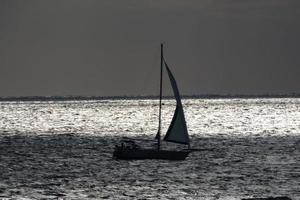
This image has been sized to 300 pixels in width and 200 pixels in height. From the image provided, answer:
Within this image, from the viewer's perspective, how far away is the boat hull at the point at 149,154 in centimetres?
8706

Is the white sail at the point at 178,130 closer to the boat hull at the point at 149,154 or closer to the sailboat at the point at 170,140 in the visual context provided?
the sailboat at the point at 170,140

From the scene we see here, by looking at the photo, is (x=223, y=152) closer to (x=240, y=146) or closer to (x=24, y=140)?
(x=240, y=146)

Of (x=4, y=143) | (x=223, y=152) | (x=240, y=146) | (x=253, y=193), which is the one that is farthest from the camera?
(x=4, y=143)

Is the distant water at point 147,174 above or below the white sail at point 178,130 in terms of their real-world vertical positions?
below

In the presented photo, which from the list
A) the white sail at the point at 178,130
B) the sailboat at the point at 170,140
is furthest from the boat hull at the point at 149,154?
the white sail at the point at 178,130

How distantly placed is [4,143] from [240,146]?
34.7 metres

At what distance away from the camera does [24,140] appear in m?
137

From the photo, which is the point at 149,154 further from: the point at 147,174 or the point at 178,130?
the point at 147,174

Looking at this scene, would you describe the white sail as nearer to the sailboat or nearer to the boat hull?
the sailboat

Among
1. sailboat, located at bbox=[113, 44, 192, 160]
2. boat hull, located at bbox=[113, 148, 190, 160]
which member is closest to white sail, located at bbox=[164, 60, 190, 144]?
sailboat, located at bbox=[113, 44, 192, 160]

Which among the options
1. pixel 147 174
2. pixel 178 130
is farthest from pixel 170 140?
pixel 147 174

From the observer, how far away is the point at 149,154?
287ft

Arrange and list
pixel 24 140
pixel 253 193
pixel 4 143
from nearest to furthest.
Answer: pixel 253 193, pixel 4 143, pixel 24 140

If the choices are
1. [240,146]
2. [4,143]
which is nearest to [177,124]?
[240,146]
